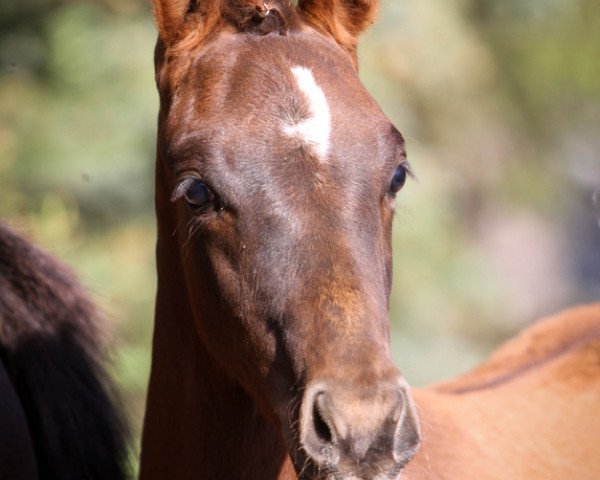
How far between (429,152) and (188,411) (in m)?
7.17

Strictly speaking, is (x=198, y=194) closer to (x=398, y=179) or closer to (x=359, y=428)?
(x=398, y=179)

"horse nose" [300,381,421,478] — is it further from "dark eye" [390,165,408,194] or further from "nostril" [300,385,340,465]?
"dark eye" [390,165,408,194]

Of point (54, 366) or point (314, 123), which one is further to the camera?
point (54, 366)

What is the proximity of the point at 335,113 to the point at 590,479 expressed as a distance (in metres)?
1.85

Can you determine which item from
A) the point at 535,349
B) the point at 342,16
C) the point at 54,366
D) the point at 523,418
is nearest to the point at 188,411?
the point at 54,366

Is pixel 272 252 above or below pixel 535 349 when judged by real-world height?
above

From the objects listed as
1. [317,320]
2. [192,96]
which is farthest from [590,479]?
[192,96]

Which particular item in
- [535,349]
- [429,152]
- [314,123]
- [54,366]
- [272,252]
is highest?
[314,123]

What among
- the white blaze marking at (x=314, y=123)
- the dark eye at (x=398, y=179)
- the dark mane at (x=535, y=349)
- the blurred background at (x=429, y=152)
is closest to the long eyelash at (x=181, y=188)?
the white blaze marking at (x=314, y=123)

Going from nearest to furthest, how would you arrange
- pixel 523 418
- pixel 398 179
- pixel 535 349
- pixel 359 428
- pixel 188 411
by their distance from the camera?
pixel 359 428, pixel 398 179, pixel 188 411, pixel 523 418, pixel 535 349

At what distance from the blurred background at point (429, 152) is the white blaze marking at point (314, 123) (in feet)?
10.6

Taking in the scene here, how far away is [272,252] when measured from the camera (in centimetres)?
234

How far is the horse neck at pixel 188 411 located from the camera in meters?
2.70

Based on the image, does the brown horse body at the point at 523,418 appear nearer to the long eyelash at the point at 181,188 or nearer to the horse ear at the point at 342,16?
the long eyelash at the point at 181,188
